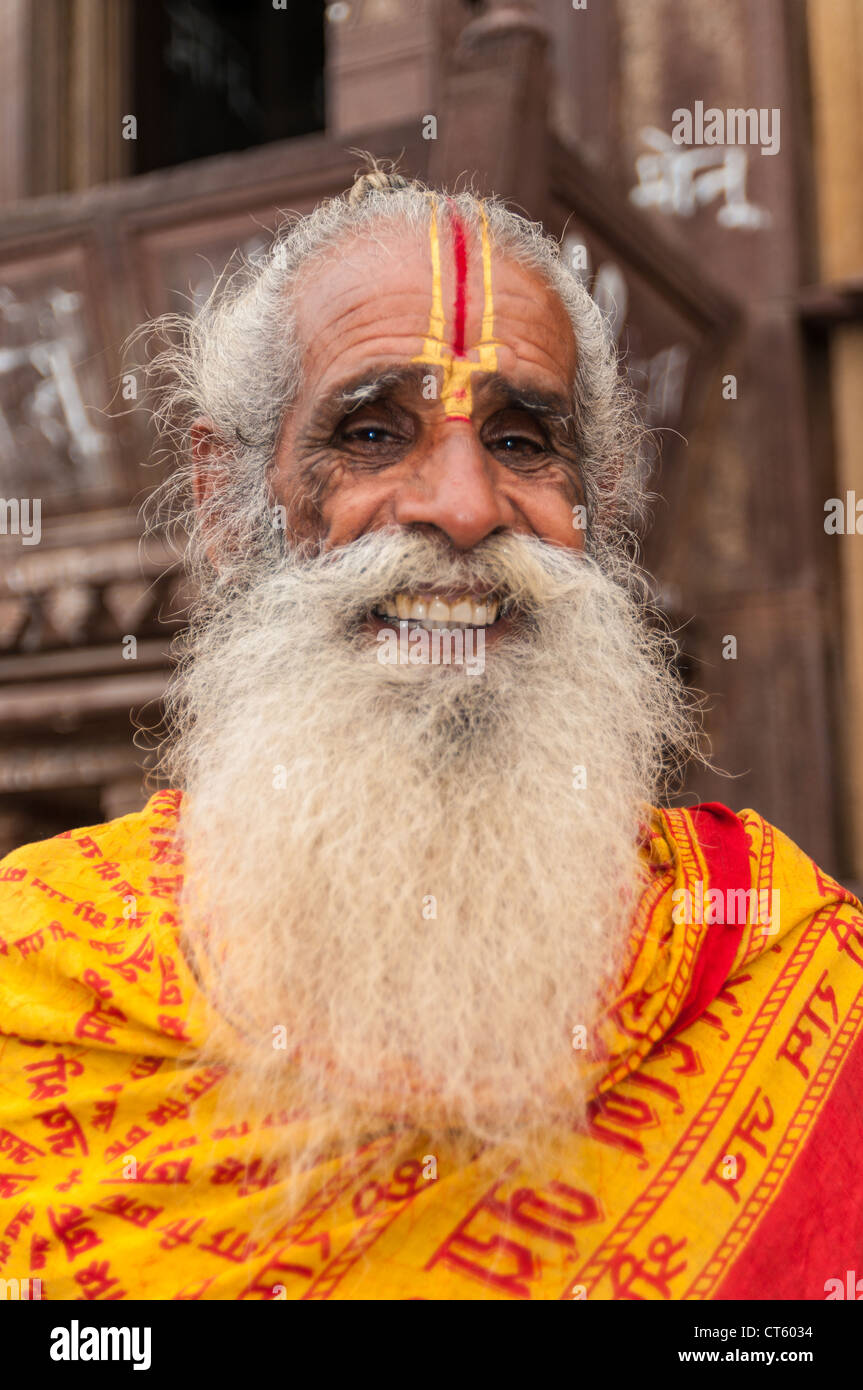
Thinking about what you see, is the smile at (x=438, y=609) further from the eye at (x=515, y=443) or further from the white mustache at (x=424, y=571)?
the eye at (x=515, y=443)

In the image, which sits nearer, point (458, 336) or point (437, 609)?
point (437, 609)

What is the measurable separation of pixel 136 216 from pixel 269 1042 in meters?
2.61

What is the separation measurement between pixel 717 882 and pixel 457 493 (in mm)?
636

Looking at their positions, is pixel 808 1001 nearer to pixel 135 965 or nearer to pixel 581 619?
pixel 581 619

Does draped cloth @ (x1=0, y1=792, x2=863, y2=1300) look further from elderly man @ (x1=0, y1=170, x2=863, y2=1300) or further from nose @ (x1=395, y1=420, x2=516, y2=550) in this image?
nose @ (x1=395, y1=420, x2=516, y2=550)

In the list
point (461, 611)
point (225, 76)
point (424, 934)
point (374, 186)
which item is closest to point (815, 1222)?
point (424, 934)

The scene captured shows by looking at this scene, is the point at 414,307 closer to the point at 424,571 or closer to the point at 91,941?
the point at 424,571

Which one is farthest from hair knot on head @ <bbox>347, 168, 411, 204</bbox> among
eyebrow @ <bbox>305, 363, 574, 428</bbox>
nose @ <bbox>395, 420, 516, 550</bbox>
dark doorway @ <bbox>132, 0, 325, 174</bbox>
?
dark doorway @ <bbox>132, 0, 325, 174</bbox>

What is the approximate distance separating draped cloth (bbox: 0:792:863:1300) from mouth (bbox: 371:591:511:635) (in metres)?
0.44

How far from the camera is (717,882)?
1.69m

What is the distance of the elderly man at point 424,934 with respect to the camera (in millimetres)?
1454

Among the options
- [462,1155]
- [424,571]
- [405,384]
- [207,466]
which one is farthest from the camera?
[207,466]

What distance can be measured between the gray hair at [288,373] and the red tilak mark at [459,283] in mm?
43

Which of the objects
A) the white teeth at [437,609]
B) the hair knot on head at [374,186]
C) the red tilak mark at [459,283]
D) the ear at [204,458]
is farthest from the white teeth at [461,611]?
the hair knot on head at [374,186]
